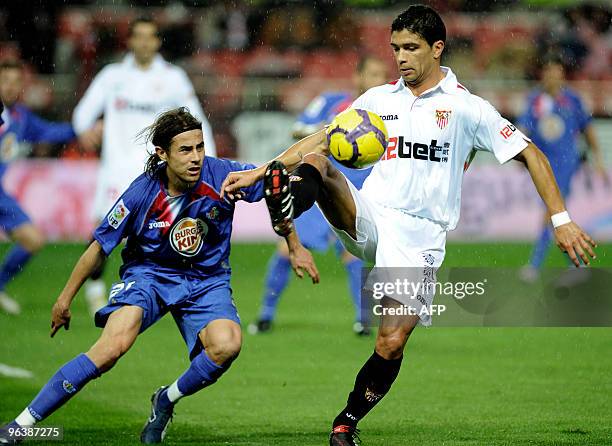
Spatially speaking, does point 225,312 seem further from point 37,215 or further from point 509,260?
point 37,215

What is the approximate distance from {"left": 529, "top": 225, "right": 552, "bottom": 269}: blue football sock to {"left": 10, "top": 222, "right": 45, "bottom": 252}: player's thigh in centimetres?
567

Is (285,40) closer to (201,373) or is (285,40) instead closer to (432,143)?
(432,143)

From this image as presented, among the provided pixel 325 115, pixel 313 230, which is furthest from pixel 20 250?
pixel 325 115

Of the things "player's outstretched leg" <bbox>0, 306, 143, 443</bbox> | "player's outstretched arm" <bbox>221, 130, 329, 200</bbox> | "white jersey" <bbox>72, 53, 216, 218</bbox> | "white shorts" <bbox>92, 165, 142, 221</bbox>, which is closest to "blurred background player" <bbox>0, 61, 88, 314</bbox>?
"white jersey" <bbox>72, 53, 216, 218</bbox>

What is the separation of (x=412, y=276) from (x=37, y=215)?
10552 mm

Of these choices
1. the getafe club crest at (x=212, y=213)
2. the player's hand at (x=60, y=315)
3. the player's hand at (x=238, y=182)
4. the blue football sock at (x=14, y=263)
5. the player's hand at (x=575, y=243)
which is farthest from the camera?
the blue football sock at (x=14, y=263)

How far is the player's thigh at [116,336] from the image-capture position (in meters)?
5.54

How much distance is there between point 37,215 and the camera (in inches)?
607

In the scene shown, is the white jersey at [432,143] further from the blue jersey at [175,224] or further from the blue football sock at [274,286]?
the blue football sock at [274,286]

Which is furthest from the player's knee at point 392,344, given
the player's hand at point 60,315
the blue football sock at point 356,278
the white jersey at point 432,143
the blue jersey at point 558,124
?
the blue jersey at point 558,124

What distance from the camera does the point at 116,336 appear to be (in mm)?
5594

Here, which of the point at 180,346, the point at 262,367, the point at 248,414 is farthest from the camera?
the point at 180,346

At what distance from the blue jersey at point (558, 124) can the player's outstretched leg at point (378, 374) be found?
7.87m

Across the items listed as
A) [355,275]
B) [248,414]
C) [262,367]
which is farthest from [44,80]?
[248,414]
